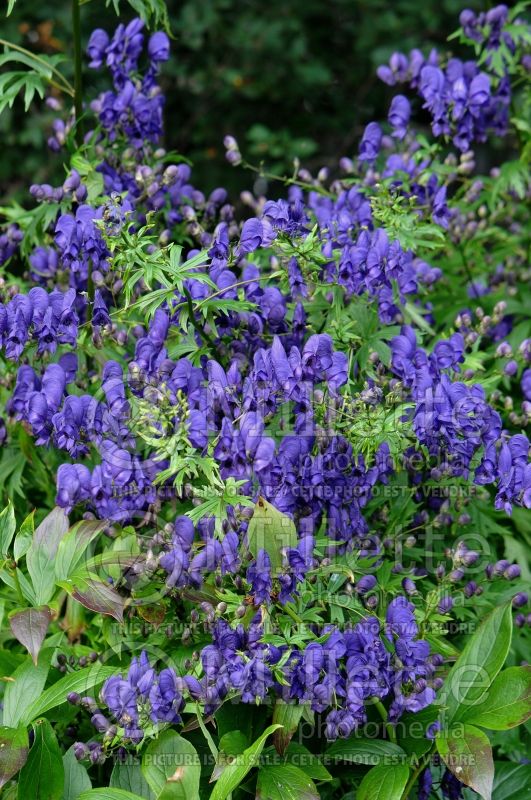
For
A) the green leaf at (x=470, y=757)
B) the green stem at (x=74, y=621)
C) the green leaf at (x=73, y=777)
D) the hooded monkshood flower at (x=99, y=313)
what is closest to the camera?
the green leaf at (x=470, y=757)

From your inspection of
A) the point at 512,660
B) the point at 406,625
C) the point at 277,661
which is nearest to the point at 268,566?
the point at 277,661

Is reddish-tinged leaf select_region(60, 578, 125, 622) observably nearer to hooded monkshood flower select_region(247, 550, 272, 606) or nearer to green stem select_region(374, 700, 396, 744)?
hooded monkshood flower select_region(247, 550, 272, 606)

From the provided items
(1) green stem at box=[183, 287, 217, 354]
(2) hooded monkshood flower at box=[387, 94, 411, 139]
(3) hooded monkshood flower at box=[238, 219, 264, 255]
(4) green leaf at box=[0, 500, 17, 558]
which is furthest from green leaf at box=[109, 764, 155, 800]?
(2) hooded monkshood flower at box=[387, 94, 411, 139]

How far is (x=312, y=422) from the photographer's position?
2490 millimetres

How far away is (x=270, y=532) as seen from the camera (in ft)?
7.26

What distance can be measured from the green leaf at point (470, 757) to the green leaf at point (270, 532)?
1.85ft

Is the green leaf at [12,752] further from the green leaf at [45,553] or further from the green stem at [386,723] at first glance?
the green stem at [386,723]

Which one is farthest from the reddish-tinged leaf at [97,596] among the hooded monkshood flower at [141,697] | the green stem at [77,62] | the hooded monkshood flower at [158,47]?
the hooded monkshood flower at [158,47]

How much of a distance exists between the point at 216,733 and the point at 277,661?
426 millimetres

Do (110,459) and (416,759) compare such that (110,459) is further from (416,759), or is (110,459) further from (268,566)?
(416,759)

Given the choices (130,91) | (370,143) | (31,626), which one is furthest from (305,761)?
(130,91)

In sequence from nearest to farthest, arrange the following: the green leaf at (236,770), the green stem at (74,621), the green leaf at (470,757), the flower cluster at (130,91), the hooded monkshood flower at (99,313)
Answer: the green leaf at (236,770) → the green leaf at (470,757) → the hooded monkshood flower at (99,313) → the green stem at (74,621) → the flower cluster at (130,91)

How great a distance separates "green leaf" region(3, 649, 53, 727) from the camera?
93.7 inches

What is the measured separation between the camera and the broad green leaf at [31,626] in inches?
89.7
